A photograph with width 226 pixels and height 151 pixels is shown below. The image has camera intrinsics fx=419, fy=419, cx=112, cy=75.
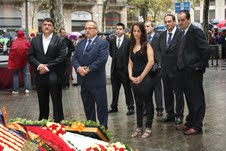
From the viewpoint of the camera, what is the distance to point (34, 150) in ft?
9.36

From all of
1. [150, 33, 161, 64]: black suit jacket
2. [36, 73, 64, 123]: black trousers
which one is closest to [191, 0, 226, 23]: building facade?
[150, 33, 161, 64]: black suit jacket

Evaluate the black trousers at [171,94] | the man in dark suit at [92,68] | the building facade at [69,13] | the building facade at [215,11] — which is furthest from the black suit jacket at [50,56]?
the building facade at [215,11]

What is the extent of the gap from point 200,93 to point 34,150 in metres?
4.53

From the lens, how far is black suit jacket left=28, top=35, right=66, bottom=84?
7.31 metres

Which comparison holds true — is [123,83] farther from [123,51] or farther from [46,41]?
[46,41]

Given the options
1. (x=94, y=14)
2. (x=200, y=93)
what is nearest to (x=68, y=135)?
(x=200, y=93)

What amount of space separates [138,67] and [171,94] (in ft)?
5.00

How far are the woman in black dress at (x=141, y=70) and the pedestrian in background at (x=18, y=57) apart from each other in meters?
5.95

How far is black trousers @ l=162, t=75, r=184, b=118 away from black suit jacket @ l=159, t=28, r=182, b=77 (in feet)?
0.48

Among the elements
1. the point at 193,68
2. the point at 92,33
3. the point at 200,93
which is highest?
the point at 92,33

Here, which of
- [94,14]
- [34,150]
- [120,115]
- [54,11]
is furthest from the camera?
[94,14]

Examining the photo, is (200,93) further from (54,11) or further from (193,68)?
(54,11)

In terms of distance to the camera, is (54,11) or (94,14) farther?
(94,14)

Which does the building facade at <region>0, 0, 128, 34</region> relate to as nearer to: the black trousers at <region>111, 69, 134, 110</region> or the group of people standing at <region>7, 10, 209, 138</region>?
the black trousers at <region>111, 69, 134, 110</region>
